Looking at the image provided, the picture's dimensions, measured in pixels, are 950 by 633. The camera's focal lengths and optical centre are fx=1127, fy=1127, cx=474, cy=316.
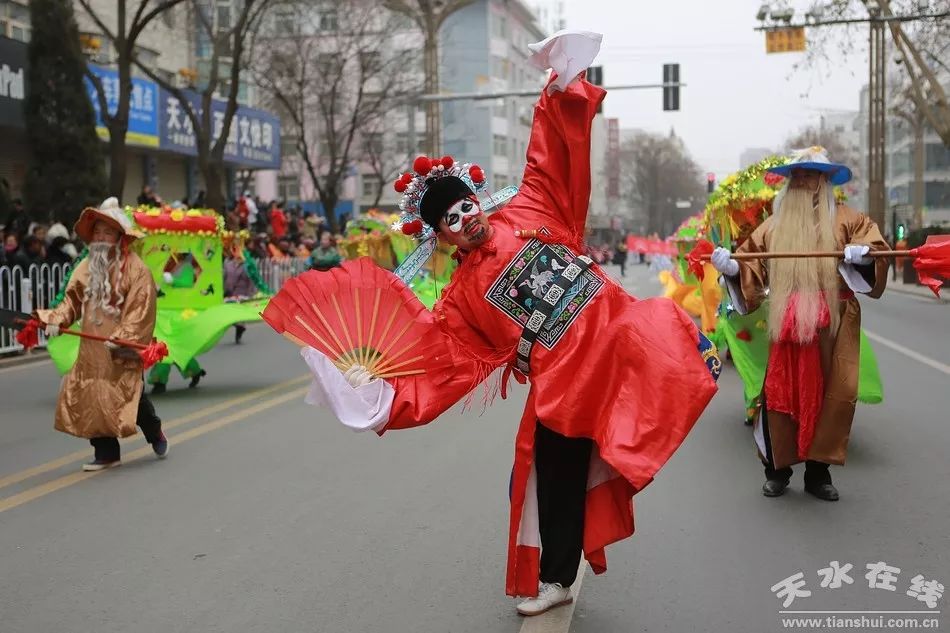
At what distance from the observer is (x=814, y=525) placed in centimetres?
569

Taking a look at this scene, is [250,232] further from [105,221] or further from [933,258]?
[933,258]

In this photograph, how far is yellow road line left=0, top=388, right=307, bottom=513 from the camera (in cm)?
653

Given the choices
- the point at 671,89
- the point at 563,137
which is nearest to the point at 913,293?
the point at 671,89

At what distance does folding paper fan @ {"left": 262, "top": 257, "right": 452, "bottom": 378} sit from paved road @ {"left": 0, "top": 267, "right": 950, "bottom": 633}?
0.97 m

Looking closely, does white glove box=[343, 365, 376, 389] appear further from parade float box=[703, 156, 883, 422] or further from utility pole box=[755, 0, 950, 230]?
utility pole box=[755, 0, 950, 230]

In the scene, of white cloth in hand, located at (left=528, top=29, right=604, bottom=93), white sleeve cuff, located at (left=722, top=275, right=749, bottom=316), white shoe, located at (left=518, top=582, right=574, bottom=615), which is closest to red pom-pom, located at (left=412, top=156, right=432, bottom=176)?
white cloth in hand, located at (left=528, top=29, right=604, bottom=93)

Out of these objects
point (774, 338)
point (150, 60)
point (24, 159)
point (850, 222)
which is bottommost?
point (774, 338)

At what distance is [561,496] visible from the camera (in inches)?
170

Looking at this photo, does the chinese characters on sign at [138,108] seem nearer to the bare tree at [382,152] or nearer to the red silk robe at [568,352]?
the bare tree at [382,152]

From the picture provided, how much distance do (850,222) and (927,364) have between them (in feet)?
23.5

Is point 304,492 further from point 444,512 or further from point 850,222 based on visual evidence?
point 850,222

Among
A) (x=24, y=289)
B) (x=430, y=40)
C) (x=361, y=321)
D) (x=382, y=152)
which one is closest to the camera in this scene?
(x=361, y=321)

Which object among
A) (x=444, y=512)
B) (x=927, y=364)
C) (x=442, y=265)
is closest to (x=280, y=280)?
(x=442, y=265)

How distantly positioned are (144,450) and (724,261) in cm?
437
